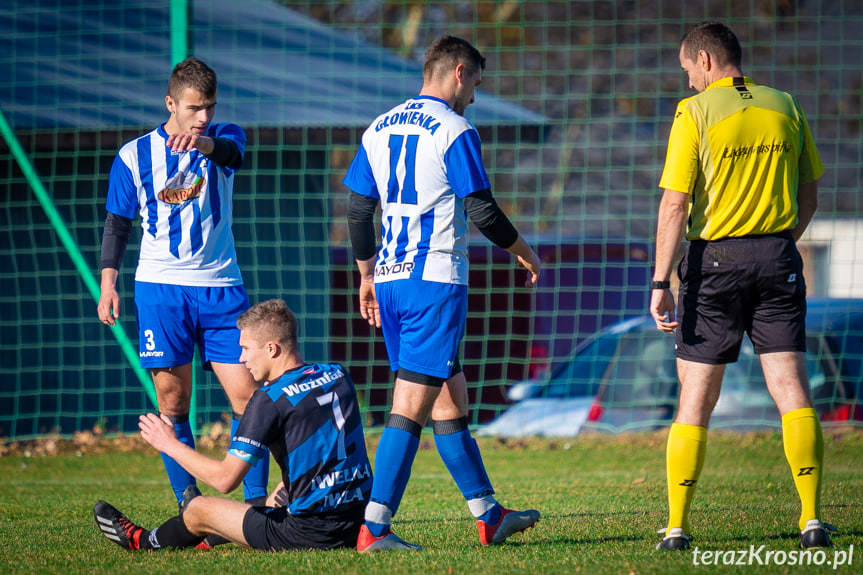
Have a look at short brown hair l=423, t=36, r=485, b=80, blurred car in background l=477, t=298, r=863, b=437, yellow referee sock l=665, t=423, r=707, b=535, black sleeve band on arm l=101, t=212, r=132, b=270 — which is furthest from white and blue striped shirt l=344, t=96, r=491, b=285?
blurred car in background l=477, t=298, r=863, b=437

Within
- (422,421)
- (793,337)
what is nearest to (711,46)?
(793,337)

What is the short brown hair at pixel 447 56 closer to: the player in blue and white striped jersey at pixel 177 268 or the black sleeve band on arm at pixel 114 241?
the player in blue and white striped jersey at pixel 177 268

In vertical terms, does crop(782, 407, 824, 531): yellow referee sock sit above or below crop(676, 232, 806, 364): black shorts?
below

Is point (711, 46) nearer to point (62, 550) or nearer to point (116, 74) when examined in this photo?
point (62, 550)

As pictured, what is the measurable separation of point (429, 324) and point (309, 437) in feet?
2.18

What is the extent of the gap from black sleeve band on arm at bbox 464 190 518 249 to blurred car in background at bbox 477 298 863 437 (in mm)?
5323

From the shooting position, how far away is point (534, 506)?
5.77 m

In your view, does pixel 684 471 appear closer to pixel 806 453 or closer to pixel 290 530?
pixel 806 453

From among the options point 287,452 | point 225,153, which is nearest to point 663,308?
point 287,452

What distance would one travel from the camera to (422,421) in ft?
13.8

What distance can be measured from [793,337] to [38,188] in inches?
275

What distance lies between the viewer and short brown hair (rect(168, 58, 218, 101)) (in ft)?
16.3

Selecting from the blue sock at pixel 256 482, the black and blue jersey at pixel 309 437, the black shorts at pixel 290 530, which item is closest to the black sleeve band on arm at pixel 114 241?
the blue sock at pixel 256 482

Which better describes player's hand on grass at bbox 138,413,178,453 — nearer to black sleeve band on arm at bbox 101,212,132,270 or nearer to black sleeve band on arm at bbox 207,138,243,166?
black sleeve band on arm at bbox 101,212,132,270
